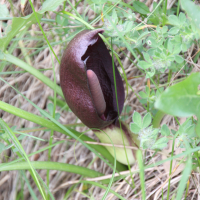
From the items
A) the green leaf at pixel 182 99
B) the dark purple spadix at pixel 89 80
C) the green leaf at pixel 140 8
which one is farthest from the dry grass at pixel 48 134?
the green leaf at pixel 182 99

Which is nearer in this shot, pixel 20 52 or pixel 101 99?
pixel 101 99

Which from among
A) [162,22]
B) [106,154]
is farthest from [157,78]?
[106,154]

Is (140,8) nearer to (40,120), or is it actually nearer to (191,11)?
(191,11)

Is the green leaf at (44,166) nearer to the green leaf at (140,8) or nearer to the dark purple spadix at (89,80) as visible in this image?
the dark purple spadix at (89,80)

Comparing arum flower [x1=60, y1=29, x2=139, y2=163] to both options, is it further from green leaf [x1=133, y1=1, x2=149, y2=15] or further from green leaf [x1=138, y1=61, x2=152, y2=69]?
green leaf [x1=133, y1=1, x2=149, y2=15]

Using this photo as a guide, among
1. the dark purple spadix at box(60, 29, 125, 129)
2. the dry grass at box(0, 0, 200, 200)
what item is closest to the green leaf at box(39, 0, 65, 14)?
the dark purple spadix at box(60, 29, 125, 129)

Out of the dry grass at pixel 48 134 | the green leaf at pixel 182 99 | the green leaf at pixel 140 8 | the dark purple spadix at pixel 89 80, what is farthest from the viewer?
the dry grass at pixel 48 134

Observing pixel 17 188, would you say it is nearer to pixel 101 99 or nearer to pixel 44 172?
pixel 44 172
